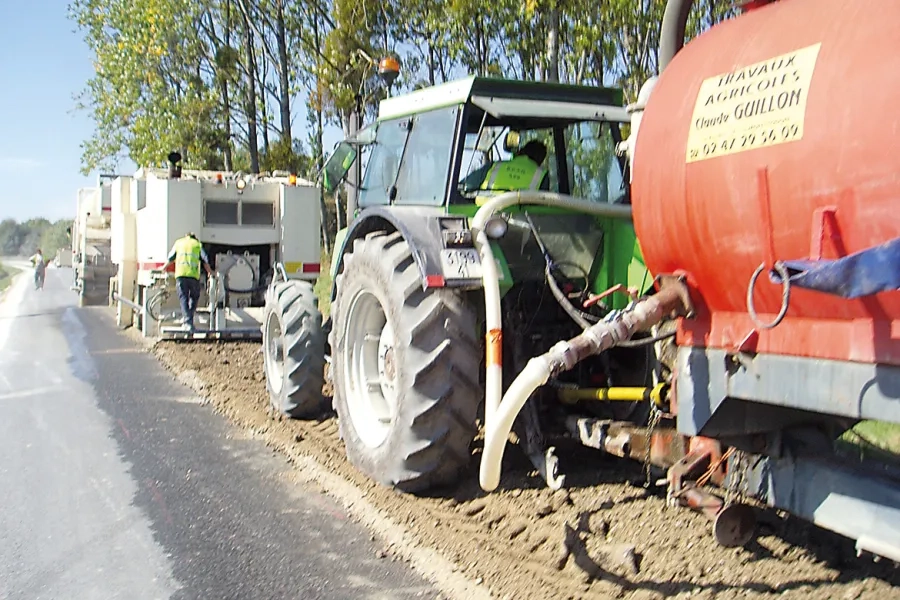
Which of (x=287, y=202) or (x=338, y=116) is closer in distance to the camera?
(x=287, y=202)

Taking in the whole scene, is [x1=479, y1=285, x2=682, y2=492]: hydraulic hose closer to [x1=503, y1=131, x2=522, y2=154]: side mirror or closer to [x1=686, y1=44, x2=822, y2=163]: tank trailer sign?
[x1=686, y1=44, x2=822, y2=163]: tank trailer sign

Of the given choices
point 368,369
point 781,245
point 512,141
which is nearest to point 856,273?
point 781,245

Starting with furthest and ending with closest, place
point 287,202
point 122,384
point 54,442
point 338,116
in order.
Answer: point 338,116 < point 287,202 < point 122,384 < point 54,442

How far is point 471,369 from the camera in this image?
466cm

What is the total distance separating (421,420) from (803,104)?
2.58 metres

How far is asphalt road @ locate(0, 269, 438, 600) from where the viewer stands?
4082mm

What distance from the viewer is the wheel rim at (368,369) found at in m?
5.53

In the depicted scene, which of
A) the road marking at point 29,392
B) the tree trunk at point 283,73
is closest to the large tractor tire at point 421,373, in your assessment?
the road marking at point 29,392

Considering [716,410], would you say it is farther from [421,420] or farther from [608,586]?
[421,420]

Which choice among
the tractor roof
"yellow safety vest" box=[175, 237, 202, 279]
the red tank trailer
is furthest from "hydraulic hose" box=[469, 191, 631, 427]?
"yellow safety vest" box=[175, 237, 202, 279]

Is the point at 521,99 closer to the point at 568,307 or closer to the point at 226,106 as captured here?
the point at 568,307

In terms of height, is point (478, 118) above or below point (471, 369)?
above

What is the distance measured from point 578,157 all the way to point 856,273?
3.39 metres

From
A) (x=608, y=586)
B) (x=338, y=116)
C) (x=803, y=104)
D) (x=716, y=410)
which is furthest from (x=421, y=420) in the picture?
(x=338, y=116)
